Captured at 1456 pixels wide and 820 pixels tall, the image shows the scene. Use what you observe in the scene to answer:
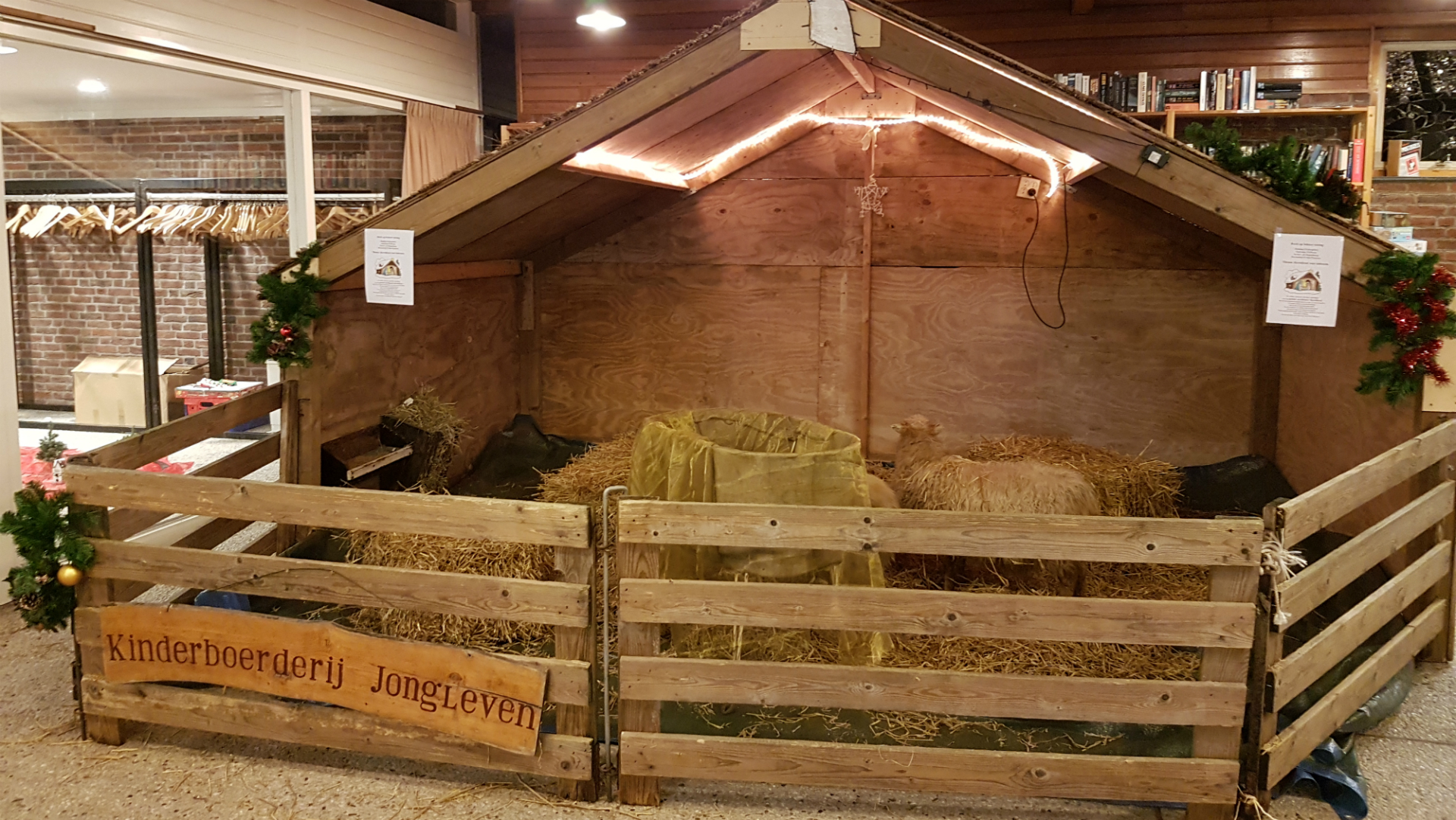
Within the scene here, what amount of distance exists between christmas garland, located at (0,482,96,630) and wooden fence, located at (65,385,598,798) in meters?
0.06

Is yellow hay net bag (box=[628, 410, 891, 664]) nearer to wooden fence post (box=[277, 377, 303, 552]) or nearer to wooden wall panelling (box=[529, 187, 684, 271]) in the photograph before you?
wooden fence post (box=[277, 377, 303, 552])

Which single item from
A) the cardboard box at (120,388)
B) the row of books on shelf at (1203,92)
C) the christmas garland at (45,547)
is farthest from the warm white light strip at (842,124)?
the cardboard box at (120,388)

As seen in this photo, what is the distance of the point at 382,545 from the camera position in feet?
14.8

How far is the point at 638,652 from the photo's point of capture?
3.30 m

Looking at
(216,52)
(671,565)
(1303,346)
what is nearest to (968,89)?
(671,565)

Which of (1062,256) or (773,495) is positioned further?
(1062,256)

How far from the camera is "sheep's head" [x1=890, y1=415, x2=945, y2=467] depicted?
5168mm

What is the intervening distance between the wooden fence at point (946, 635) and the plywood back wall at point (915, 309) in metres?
3.47

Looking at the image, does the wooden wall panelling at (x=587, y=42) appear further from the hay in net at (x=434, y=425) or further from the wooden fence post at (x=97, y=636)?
the wooden fence post at (x=97, y=636)

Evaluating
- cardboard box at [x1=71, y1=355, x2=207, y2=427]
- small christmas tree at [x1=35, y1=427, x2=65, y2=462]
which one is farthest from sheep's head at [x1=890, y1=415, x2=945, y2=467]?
cardboard box at [x1=71, y1=355, x2=207, y2=427]

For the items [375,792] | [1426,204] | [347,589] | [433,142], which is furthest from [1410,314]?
[433,142]

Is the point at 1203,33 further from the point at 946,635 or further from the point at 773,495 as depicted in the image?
the point at 946,635

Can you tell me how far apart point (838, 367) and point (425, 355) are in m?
2.47

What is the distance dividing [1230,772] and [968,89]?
8.17 ft
